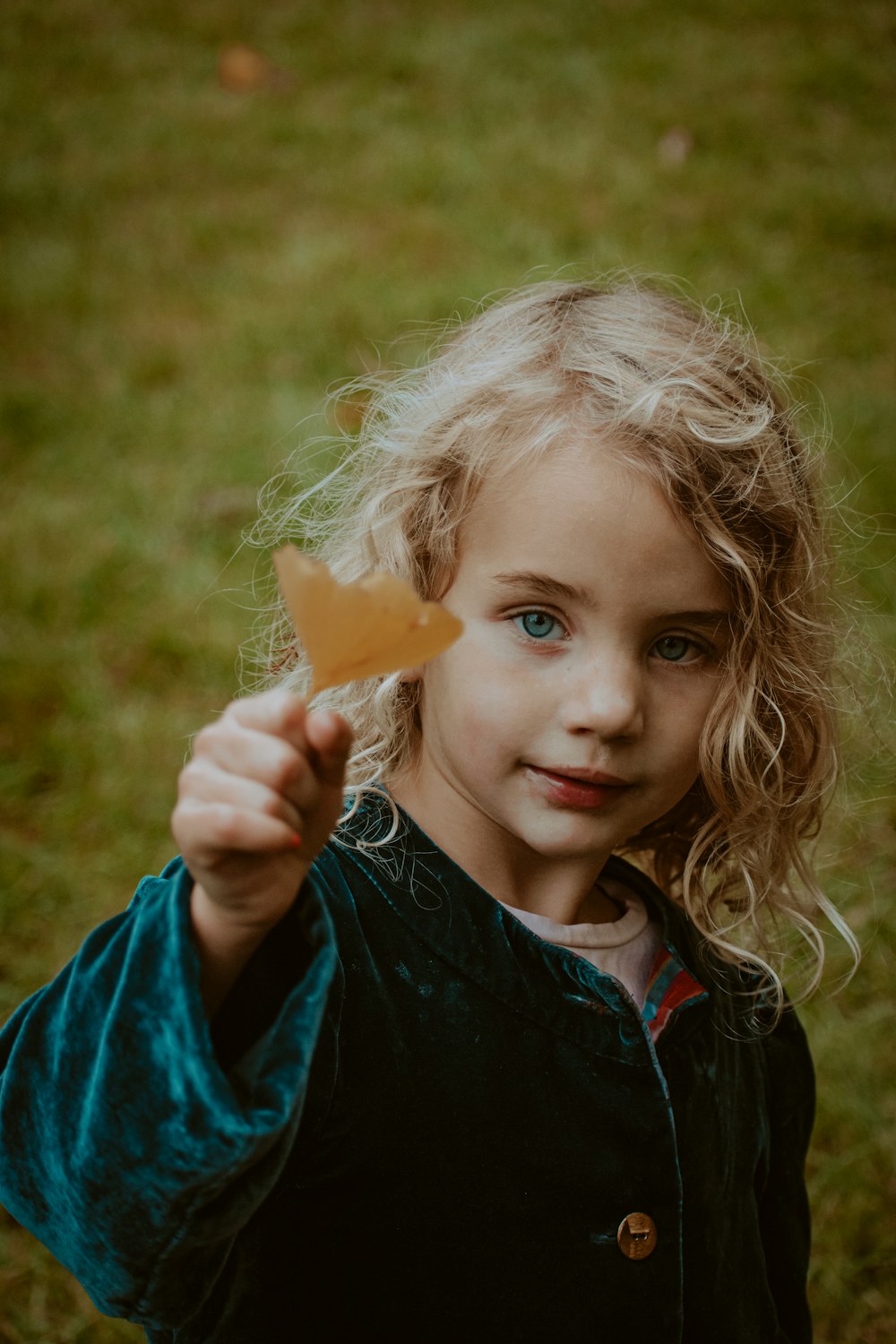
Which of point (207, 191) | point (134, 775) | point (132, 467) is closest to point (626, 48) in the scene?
point (207, 191)

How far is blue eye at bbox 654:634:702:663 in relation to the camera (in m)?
1.34

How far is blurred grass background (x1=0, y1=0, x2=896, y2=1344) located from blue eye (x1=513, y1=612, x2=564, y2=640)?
45.8 inches

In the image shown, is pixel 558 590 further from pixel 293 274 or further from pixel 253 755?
pixel 293 274

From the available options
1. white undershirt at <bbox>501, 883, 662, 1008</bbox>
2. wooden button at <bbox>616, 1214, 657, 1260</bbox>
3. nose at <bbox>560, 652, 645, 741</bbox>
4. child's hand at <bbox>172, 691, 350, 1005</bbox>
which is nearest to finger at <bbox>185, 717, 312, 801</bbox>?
child's hand at <bbox>172, 691, 350, 1005</bbox>

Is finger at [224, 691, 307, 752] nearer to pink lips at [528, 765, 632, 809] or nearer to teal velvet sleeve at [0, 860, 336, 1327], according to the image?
teal velvet sleeve at [0, 860, 336, 1327]

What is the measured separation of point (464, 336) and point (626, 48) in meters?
5.02

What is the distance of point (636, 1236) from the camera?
1.32m

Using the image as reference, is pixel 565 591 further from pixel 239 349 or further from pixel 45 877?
pixel 239 349

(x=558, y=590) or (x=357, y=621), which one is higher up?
(x=558, y=590)

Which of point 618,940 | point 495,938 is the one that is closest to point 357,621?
point 495,938

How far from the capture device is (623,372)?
142 cm

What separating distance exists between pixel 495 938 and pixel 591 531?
45cm

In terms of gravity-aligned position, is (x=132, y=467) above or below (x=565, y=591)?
above

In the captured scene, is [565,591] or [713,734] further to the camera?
[713,734]
